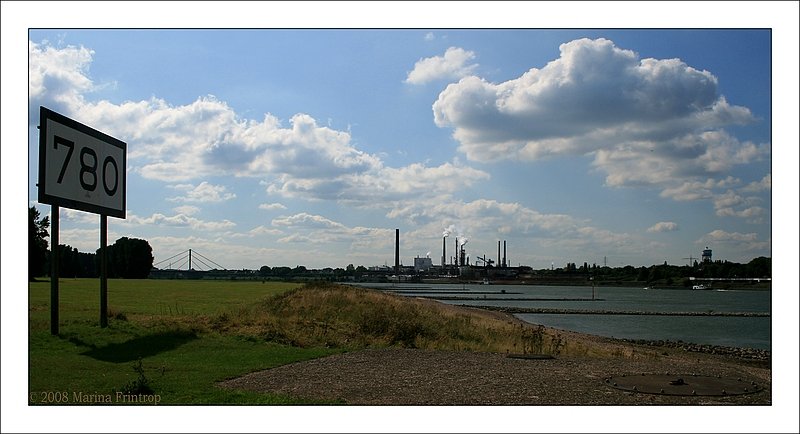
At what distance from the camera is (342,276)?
161 m

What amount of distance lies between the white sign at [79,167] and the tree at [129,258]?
176 feet

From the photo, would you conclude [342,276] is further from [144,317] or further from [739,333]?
[144,317]

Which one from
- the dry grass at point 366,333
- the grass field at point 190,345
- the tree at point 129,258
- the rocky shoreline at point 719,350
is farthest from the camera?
the tree at point 129,258

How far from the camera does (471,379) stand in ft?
42.9

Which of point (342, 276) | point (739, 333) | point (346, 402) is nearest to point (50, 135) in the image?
point (346, 402)

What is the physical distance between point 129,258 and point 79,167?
57905 mm

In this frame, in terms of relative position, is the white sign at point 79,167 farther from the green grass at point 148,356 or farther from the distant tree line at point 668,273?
the distant tree line at point 668,273

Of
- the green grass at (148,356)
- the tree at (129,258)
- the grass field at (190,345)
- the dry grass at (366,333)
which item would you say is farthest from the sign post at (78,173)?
the tree at (129,258)

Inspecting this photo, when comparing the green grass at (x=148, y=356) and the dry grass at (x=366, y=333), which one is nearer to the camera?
the green grass at (x=148, y=356)

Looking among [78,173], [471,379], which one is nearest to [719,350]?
[471,379]

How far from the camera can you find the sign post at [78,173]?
15641 mm

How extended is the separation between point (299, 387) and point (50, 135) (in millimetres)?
8457

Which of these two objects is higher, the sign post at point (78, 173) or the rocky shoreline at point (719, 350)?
the sign post at point (78, 173)

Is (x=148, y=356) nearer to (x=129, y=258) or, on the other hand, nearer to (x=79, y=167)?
(x=79, y=167)
